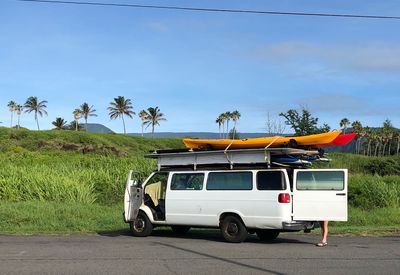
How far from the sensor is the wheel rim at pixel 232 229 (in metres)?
12.2

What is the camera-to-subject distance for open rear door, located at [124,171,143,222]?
13.6 metres

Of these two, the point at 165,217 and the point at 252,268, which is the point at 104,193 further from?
the point at 252,268

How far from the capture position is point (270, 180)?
470 inches

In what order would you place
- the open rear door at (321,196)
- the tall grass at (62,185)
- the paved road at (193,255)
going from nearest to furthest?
the paved road at (193,255) < the open rear door at (321,196) < the tall grass at (62,185)

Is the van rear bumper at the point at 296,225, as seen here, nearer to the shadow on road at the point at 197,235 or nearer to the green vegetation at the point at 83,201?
the shadow on road at the point at 197,235

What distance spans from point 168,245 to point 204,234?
300 cm

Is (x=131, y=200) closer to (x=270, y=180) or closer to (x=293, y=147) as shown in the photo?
(x=270, y=180)

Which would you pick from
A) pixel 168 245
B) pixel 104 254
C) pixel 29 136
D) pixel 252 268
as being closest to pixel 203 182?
pixel 168 245

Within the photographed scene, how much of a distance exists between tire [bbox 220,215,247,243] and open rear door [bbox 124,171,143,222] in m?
2.58

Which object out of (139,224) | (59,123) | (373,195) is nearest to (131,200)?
(139,224)

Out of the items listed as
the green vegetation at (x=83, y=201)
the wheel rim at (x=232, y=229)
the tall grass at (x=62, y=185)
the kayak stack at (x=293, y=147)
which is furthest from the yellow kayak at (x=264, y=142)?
the tall grass at (x=62, y=185)

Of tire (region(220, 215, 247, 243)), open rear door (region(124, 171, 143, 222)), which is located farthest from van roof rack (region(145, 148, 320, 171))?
tire (region(220, 215, 247, 243))

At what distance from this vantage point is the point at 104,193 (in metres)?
24.7

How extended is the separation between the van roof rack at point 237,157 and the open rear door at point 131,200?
1.00 meters
